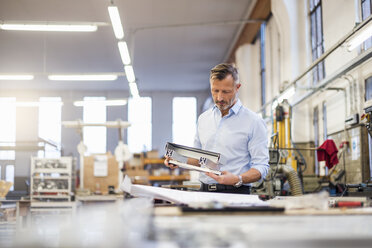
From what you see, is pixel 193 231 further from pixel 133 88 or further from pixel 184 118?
pixel 184 118

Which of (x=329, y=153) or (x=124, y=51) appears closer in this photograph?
(x=329, y=153)

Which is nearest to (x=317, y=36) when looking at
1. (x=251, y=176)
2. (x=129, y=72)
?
(x=129, y=72)

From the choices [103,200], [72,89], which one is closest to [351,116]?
[103,200]

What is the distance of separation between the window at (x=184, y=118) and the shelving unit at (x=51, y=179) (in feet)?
41.8

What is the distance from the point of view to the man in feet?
6.90

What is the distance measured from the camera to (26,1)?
33.7 ft

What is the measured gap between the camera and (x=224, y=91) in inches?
84.1

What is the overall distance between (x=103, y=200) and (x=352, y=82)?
4.12m

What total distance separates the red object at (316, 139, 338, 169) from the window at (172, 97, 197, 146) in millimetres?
12983

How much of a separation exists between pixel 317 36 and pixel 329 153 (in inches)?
100.0

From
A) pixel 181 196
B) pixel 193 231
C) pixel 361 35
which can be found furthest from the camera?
pixel 361 35

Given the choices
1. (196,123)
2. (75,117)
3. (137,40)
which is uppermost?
(137,40)

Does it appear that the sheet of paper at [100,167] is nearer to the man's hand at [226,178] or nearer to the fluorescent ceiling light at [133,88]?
the fluorescent ceiling light at [133,88]

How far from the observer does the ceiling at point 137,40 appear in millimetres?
10717
